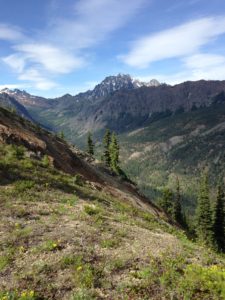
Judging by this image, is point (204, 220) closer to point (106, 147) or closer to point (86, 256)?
point (106, 147)

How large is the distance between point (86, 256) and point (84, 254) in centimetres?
19

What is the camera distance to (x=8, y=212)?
847 inches

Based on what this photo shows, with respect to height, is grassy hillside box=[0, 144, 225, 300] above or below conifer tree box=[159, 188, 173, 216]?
above

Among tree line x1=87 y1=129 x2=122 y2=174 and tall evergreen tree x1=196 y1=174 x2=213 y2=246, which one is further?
tree line x1=87 y1=129 x2=122 y2=174

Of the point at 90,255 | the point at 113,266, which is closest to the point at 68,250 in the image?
the point at 90,255

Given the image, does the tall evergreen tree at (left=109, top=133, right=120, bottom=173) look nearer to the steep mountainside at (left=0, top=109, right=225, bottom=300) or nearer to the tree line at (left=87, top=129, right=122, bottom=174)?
the tree line at (left=87, top=129, right=122, bottom=174)

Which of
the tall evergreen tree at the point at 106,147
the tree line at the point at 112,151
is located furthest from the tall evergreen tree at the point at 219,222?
the tall evergreen tree at the point at 106,147

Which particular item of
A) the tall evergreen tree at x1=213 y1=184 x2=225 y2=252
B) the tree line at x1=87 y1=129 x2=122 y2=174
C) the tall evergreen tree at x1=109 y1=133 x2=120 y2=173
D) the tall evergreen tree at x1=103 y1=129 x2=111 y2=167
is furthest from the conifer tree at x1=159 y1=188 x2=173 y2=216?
the tall evergreen tree at x1=213 y1=184 x2=225 y2=252

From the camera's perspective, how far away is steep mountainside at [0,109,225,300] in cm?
1421

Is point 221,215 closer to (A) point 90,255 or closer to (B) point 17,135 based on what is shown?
(B) point 17,135

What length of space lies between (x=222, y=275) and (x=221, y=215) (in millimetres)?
68655

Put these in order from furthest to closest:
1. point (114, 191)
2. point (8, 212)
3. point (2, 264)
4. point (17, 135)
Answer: point (114, 191) → point (17, 135) → point (8, 212) → point (2, 264)

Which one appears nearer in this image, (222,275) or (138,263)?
(222,275)

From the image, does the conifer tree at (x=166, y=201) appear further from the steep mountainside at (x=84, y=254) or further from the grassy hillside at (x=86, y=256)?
the grassy hillside at (x=86, y=256)
